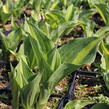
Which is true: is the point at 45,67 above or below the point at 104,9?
below

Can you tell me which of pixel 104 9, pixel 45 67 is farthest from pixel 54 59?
pixel 104 9

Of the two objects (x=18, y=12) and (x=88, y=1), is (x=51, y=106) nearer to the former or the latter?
(x=18, y=12)

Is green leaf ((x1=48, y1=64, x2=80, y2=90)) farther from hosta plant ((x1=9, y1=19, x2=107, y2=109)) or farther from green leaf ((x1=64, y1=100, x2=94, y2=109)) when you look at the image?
green leaf ((x1=64, y1=100, x2=94, y2=109))

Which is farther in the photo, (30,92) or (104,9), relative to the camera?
(104,9)

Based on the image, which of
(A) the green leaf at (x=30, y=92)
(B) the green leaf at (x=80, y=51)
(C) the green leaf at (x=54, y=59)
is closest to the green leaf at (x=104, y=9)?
(B) the green leaf at (x=80, y=51)

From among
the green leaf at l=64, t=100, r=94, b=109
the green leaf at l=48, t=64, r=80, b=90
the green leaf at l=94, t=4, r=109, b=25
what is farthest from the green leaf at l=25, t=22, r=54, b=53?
the green leaf at l=94, t=4, r=109, b=25

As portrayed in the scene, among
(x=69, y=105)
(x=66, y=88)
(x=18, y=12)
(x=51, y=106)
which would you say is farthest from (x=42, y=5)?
(x=69, y=105)

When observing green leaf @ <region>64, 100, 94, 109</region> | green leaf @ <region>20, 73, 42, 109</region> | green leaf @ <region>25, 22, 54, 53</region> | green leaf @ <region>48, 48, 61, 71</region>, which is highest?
green leaf @ <region>25, 22, 54, 53</region>

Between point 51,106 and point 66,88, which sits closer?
point 51,106

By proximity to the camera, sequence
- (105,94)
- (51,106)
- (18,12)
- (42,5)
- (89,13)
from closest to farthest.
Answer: (51,106) < (105,94) < (89,13) < (18,12) < (42,5)

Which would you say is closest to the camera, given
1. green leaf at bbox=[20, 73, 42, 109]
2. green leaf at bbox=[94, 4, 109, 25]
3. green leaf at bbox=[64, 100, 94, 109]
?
green leaf at bbox=[20, 73, 42, 109]

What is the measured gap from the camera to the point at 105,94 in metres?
2.18

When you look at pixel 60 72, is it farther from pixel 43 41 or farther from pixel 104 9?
pixel 104 9

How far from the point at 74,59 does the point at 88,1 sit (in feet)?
7.59
